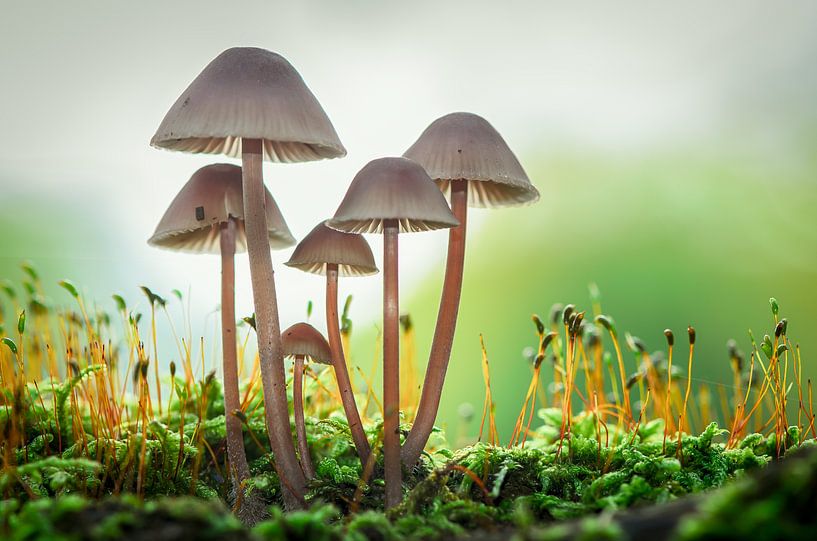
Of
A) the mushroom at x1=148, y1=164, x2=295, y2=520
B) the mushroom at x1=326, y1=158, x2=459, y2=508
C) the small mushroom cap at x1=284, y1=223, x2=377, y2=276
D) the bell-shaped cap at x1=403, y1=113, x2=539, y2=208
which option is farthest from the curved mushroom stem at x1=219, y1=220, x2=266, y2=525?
the bell-shaped cap at x1=403, y1=113, x2=539, y2=208

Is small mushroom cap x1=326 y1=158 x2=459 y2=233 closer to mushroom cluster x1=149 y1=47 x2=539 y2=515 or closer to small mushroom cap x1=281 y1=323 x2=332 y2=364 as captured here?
mushroom cluster x1=149 y1=47 x2=539 y2=515

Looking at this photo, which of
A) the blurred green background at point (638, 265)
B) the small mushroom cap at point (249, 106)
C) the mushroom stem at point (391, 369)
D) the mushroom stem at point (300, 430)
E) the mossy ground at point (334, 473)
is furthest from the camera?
the blurred green background at point (638, 265)

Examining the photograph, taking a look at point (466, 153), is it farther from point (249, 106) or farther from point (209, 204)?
point (209, 204)

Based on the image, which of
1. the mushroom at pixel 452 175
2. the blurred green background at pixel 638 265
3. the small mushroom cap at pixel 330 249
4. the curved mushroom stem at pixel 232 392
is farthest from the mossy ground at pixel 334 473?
the blurred green background at pixel 638 265

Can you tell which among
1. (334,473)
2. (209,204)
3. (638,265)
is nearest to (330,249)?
(209,204)

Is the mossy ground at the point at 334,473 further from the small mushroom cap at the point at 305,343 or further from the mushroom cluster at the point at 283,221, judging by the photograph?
the small mushroom cap at the point at 305,343

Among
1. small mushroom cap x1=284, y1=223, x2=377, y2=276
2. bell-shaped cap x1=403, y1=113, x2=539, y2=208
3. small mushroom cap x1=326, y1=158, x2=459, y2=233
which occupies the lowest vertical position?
small mushroom cap x1=284, y1=223, x2=377, y2=276

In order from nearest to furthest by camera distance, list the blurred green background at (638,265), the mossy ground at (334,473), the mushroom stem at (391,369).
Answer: the mossy ground at (334,473) < the mushroom stem at (391,369) < the blurred green background at (638,265)
